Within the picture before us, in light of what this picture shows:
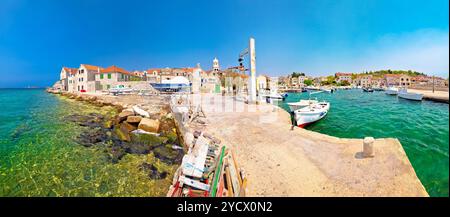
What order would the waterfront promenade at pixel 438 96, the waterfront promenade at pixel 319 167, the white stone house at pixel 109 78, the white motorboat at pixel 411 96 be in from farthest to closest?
1. the white stone house at pixel 109 78
2. the white motorboat at pixel 411 96
3. the waterfront promenade at pixel 319 167
4. the waterfront promenade at pixel 438 96

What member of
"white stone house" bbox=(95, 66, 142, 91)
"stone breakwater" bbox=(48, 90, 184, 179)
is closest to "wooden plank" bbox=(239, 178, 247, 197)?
"stone breakwater" bbox=(48, 90, 184, 179)

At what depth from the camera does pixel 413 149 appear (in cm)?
596

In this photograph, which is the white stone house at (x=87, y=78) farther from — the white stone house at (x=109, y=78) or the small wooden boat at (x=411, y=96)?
the small wooden boat at (x=411, y=96)

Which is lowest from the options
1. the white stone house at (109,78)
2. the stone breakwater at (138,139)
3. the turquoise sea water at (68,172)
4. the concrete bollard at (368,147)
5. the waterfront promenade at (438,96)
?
the turquoise sea water at (68,172)

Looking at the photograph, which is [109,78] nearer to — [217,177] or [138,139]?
[138,139]

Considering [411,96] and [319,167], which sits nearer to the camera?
[319,167]

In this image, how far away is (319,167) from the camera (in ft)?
12.9

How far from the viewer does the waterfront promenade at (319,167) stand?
10.5 ft

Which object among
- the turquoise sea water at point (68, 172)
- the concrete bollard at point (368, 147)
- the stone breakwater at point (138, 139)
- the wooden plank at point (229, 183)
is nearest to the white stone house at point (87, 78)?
the stone breakwater at point (138, 139)

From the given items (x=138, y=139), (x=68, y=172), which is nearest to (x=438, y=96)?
(x=138, y=139)

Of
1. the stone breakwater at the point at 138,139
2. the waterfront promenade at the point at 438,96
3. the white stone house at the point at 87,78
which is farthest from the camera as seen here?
the white stone house at the point at 87,78
